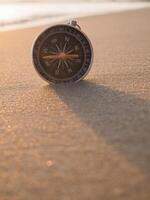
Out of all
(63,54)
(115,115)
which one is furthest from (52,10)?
(115,115)

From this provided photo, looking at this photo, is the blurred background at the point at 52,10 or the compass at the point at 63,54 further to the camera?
the blurred background at the point at 52,10

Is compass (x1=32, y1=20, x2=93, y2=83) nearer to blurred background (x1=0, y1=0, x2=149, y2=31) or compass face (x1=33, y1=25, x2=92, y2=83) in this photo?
compass face (x1=33, y1=25, x2=92, y2=83)

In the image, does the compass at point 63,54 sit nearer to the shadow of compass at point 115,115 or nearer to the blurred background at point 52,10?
the shadow of compass at point 115,115

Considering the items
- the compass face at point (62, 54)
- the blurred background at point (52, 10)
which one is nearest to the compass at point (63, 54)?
the compass face at point (62, 54)

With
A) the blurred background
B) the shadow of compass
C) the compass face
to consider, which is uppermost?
the blurred background

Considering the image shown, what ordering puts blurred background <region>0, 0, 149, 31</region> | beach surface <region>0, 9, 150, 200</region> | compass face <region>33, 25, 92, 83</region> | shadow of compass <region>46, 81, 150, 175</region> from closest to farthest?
1. beach surface <region>0, 9, 150, 200</region>
2. shadow of compass <region>46, 81, 150, 175</region>
3. compass face <region>33, 25, 92, 83</region>
4. blurred background <region>0, 0, 149, 31</region>

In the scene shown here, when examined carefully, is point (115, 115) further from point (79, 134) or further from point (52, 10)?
point (52, 10)

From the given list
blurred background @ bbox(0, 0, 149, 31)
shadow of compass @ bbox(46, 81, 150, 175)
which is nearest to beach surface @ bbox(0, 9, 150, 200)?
shadow of compass @ bbox(46, 81, 150, 175)
